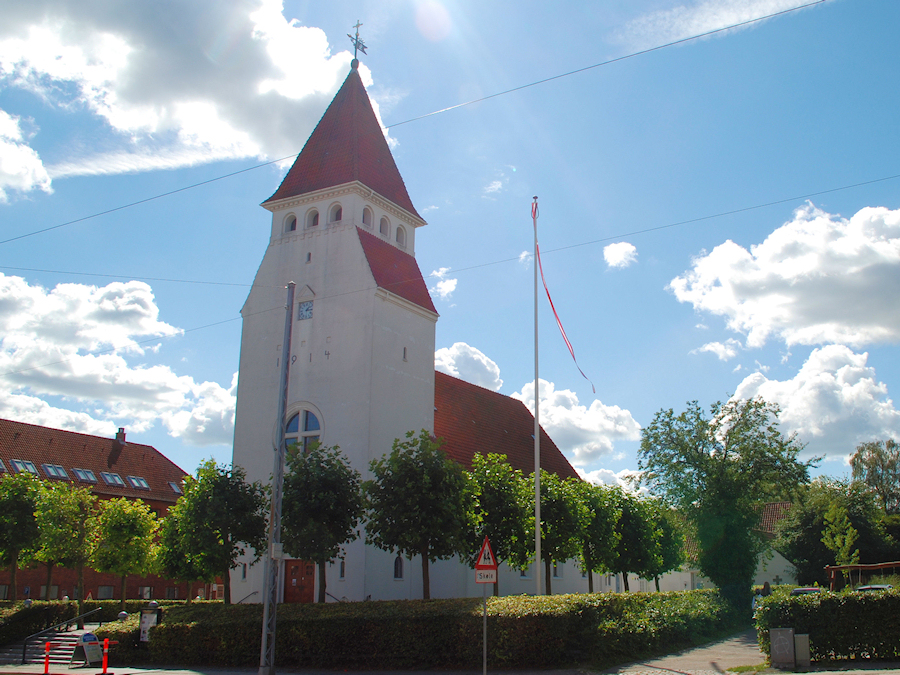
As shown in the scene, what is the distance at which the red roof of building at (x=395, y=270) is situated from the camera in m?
33.1

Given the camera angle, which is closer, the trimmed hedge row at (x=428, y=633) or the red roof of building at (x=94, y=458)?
the trimmed hedge row at (x=428, y=633)

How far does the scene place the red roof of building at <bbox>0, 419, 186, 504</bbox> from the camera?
171 feet

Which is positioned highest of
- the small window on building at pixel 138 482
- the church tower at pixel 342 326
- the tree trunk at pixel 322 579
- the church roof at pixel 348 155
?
the church roof at pixel 348 155

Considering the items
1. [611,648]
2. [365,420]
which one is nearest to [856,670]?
[611,648]

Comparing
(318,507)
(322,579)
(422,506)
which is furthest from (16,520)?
(422,506)

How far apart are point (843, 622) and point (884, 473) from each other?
179 feet

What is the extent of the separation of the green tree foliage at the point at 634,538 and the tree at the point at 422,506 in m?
14.3

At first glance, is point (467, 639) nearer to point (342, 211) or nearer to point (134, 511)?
point (342, 211)

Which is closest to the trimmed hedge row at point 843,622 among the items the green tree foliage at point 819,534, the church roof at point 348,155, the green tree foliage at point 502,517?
the green tree foliage at point 502,517

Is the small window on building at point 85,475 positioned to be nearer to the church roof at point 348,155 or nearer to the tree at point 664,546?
the church roof at point 348,155

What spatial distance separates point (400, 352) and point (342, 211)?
705 cm

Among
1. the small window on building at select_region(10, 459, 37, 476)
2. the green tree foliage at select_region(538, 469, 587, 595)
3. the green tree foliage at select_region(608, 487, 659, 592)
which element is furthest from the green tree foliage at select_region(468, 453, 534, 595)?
the small window on building at select_region(10, 459, 37, 476)

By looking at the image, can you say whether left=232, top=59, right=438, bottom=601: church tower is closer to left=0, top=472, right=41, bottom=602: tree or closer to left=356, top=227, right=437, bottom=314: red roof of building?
left=356, top=227, right=437, bottom=314: red roof of building

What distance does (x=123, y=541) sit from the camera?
36594 millimetres
